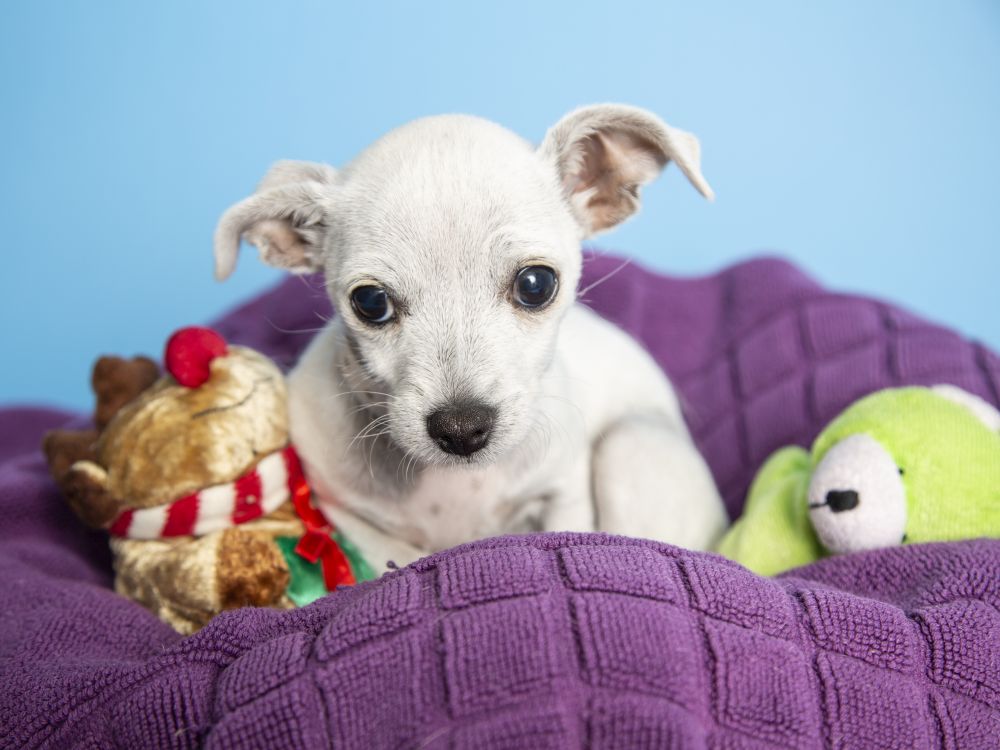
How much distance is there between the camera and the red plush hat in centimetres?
259

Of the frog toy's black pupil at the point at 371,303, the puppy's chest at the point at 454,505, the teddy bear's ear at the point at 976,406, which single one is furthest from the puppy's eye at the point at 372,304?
the teddy bear's ear at the point at 976,406

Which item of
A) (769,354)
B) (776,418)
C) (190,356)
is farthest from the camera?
(769,354)

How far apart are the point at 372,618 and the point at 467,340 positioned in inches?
29.1

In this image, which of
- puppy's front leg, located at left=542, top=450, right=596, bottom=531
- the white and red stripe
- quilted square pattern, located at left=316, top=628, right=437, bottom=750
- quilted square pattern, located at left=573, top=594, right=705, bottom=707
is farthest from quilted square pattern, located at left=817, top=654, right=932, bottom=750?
the white and red stripe

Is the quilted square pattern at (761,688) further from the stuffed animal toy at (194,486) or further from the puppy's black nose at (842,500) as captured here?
the stuffed animal toy at (194,486)

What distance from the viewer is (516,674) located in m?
1.65

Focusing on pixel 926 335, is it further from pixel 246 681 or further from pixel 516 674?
pixel 246 681

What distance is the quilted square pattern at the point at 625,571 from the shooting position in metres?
1.82

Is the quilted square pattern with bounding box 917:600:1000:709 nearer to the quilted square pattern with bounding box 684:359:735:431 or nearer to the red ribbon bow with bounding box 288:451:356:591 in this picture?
the red ribbon bow with bounding box 288:451:356:591

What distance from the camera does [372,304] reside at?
2373 millimetres

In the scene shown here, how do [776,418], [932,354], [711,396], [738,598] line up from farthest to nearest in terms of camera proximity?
[711,396] → [776,418] → [932,354] → [738,598]

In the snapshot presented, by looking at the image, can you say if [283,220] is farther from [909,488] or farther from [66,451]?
[909,488]

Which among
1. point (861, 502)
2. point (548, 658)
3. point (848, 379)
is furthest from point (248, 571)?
point (848, 379)

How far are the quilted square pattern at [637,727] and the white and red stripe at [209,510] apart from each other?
4.34ft
